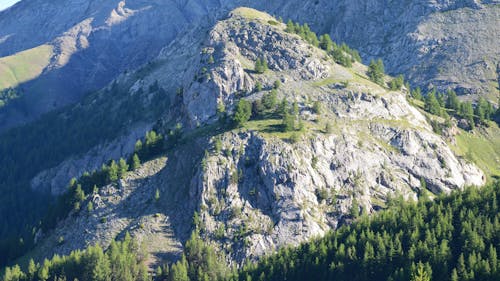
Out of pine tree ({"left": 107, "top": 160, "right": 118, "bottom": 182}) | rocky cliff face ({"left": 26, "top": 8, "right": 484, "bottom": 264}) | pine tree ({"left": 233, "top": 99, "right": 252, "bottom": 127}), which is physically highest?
pine tree ({"left": 233, "top": 99, "right": 252, "bottom": 127})

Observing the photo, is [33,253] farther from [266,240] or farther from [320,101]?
[320,101]

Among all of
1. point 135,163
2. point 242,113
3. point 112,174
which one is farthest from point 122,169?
point 242,113

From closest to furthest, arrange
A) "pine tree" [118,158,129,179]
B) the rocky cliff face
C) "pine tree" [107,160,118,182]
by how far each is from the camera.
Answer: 1. the rocky cliff face
2. "pine tree" [107,160,118,182]
3. "pine tree" [118,158,129,179]

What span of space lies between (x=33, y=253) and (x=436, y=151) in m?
108

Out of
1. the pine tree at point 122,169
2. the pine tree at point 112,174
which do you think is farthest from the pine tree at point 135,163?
the pine tree at point 112,174

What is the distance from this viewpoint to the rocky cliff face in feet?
499

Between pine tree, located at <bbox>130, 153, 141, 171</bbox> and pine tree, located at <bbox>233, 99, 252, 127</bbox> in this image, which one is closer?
pine tree, located at <bbox>130, 153, 141, 171</bbox>

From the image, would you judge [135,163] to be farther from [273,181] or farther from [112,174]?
[273,181]

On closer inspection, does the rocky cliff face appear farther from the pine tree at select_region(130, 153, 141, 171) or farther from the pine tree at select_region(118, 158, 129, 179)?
the pine tree at select_region(118, 158, 129, 179)


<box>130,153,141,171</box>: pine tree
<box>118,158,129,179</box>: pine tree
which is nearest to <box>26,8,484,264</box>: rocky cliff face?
<box>130,153,141,171</box>: pine tree

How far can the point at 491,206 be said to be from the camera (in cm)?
13450

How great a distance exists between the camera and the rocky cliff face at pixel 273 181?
499ft

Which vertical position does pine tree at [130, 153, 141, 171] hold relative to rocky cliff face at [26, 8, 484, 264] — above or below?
above

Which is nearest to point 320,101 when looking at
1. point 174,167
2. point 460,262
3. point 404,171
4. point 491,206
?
point 404,171
